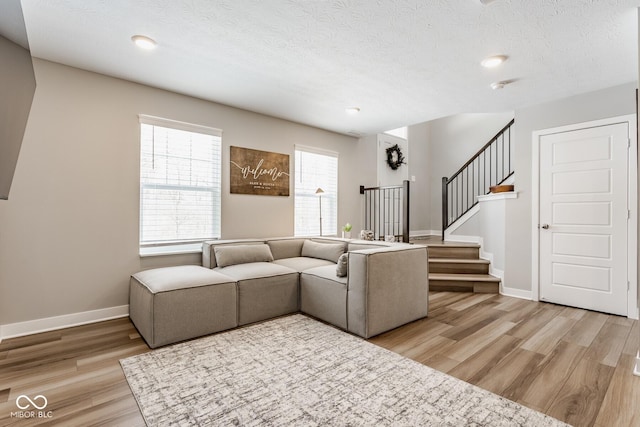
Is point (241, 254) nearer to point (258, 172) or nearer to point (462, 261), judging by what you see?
point (258, 172)

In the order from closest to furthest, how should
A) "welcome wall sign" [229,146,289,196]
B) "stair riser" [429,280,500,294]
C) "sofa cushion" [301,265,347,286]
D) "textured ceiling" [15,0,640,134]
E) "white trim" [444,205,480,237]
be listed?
"textured ceiling" [15,0,640,134], "sofa cushion" [301,265,347,286], "welcome wall sign" [229,146,289,196], "stair riser" [429,280,500,294], "white trim" [444,205,480,237]

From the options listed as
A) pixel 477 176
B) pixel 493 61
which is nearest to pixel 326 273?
pixel 493 61

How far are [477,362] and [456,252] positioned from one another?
281 cm

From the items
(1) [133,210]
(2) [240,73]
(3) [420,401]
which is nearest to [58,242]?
(1) [133,210]

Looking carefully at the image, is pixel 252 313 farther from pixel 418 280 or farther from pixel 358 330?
pixel 418 280

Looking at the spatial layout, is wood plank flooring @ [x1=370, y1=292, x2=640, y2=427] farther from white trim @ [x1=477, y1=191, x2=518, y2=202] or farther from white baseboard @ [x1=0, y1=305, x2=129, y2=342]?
white baseboard @ [x1=0, y1=305, x2=129, y2=342]

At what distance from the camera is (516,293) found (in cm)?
402

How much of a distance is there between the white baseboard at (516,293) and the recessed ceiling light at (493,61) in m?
2.85

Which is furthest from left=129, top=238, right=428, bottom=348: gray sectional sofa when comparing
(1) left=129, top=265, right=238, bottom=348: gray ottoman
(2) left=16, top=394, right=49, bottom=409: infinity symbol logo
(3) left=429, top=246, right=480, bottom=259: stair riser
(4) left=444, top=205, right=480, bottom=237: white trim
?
(4) left=444, top=205, right=480, bottom=237: white trim

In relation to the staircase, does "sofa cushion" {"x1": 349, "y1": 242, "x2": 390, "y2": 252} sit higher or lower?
higher

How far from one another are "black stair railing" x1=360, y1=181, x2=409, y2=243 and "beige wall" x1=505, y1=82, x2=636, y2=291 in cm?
171

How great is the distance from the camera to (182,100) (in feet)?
11.7

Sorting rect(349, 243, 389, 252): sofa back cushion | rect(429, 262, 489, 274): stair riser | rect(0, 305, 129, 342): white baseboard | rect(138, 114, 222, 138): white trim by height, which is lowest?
rect(0, 305, 129, 342): white baseboard

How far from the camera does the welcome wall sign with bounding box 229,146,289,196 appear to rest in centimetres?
402
